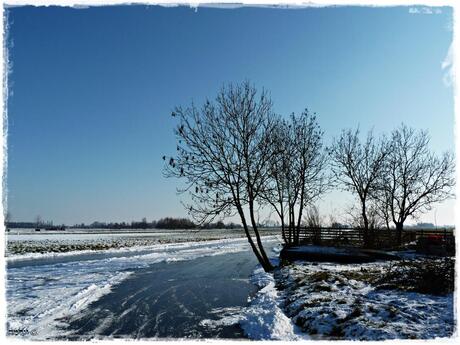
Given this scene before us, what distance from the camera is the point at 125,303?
10875mm

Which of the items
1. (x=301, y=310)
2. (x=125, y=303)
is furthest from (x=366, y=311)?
(x=125, y=303)

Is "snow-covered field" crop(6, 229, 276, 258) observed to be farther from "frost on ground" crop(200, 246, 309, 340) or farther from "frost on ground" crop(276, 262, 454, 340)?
"frost on ground" crop(276, 262, 454, 340)

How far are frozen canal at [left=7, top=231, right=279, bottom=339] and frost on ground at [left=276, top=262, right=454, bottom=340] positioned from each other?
175 cm

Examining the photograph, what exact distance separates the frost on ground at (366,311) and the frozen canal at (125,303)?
1.75m

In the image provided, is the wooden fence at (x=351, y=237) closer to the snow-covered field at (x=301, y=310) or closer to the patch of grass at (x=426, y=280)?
the snow-covered field at (x=301, y=310)

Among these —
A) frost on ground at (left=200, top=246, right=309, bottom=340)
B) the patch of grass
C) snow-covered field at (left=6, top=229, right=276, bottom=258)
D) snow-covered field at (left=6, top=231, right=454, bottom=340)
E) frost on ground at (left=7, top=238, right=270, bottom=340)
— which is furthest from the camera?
snow-covered field at (left=6, top=229, right=276, bottom=258)

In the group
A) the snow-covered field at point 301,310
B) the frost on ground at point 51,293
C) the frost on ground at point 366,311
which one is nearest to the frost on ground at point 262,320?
the snow-covered field at point 301,310

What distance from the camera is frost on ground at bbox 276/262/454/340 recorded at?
248 inches

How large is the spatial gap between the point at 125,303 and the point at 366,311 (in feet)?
24.2

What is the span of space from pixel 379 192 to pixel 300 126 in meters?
13.7

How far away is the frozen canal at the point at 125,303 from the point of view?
7844 millimetres

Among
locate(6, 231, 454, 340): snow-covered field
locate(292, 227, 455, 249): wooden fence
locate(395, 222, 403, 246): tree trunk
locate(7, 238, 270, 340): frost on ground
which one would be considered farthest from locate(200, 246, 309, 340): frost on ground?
locate(395, 222, 403, 246): tree trunk

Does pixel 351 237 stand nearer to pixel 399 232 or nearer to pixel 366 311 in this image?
pixel 399 232

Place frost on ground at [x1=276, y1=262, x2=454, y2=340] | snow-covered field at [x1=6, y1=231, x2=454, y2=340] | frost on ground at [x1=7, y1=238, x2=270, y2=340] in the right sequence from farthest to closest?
1. frost on ground at [x1=7, y1=238, x2=270, y2=340]
2. snow-covered field at [x1=6, y1=231, x2=454, y2=340]
3. frost on ground at [x1=276, y1=262, x2=454, y2=340]
